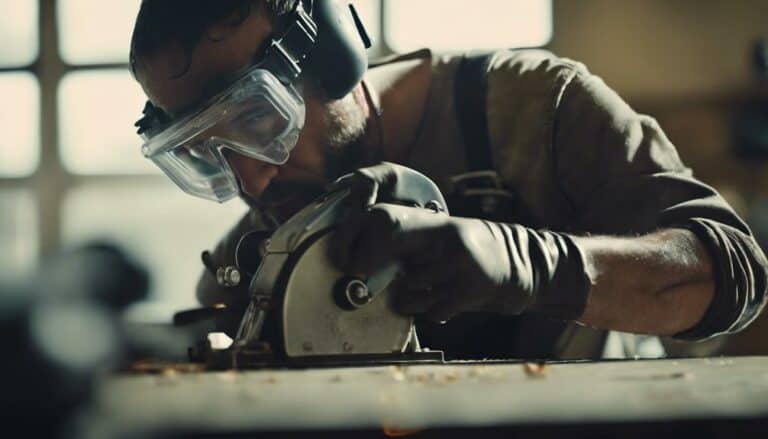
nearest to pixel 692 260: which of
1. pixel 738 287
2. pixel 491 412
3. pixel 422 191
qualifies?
pixel 738 287

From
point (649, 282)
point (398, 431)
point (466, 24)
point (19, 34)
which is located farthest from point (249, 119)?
point (19, 34)

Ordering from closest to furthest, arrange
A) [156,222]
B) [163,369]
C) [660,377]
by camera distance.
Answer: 1. [660,377]
2. [163,369]
3. [156,222]

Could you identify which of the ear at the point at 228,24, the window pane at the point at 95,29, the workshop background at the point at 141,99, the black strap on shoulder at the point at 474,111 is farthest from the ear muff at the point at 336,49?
the window pane at the point at 95,29

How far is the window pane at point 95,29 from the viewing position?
16.1 ft

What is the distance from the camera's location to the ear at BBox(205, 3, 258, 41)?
1930 millimetres

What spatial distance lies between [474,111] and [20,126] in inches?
135

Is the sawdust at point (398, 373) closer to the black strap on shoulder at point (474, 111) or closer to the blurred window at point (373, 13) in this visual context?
the black strap on shoulder at point (474, 111)

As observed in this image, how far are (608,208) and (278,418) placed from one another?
48.2 inches

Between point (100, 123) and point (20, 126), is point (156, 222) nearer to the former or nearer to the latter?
point (100, 123)

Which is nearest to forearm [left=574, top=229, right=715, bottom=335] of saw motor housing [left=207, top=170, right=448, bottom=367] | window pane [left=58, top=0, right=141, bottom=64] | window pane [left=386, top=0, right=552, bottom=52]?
saw motor housing [left=207, top=170, right=448, bottom=367]

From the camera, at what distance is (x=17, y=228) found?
493 centimetres

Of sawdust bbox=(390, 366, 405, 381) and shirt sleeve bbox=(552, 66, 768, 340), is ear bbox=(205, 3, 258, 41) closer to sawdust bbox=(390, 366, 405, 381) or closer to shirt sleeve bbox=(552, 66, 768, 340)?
shirt sleeve bbox=(552, 66, 768, 340)

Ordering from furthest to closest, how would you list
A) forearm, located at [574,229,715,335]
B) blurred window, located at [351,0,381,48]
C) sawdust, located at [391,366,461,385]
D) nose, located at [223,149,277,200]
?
blurred window, located at [351,0,381,48], nose, located at [223,149,277,200], forearm, located at [574,229,715,335], sawdust, located at [391,366,461,385]

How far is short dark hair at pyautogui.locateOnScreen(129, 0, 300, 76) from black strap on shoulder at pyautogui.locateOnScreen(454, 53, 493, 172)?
451 millimetres
